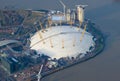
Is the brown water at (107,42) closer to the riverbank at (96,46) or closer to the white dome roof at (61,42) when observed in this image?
the riverbank at (96,46)

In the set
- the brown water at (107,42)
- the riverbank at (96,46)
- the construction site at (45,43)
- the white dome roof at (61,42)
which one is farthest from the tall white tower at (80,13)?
the white dome roof at (61,42)

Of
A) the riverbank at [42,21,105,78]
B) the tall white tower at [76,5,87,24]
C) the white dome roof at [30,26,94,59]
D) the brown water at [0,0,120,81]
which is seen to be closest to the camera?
the brown water at [0,0,120,81]

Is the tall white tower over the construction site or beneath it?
over

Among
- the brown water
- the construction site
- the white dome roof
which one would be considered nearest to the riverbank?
the construction site

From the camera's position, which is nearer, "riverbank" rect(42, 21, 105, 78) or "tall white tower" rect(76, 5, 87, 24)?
"riverbank" rect(42, 21, 105, 78)

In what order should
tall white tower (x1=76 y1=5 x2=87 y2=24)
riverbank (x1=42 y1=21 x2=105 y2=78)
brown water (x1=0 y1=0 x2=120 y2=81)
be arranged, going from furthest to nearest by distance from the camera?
tall white tower (x1=76 y1=5 x2=87 y2=24)
riverbank (x1=42 y1=21 x2=105 y2=78)
brown water (x1=0 y1=0 x2=120 y2=81)

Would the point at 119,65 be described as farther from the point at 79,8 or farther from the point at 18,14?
the point at 18,14

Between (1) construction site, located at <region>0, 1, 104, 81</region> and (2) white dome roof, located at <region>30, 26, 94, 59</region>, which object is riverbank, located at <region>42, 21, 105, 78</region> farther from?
(2) white dome roof, located at <region>30, 26, 94, 59</region>
